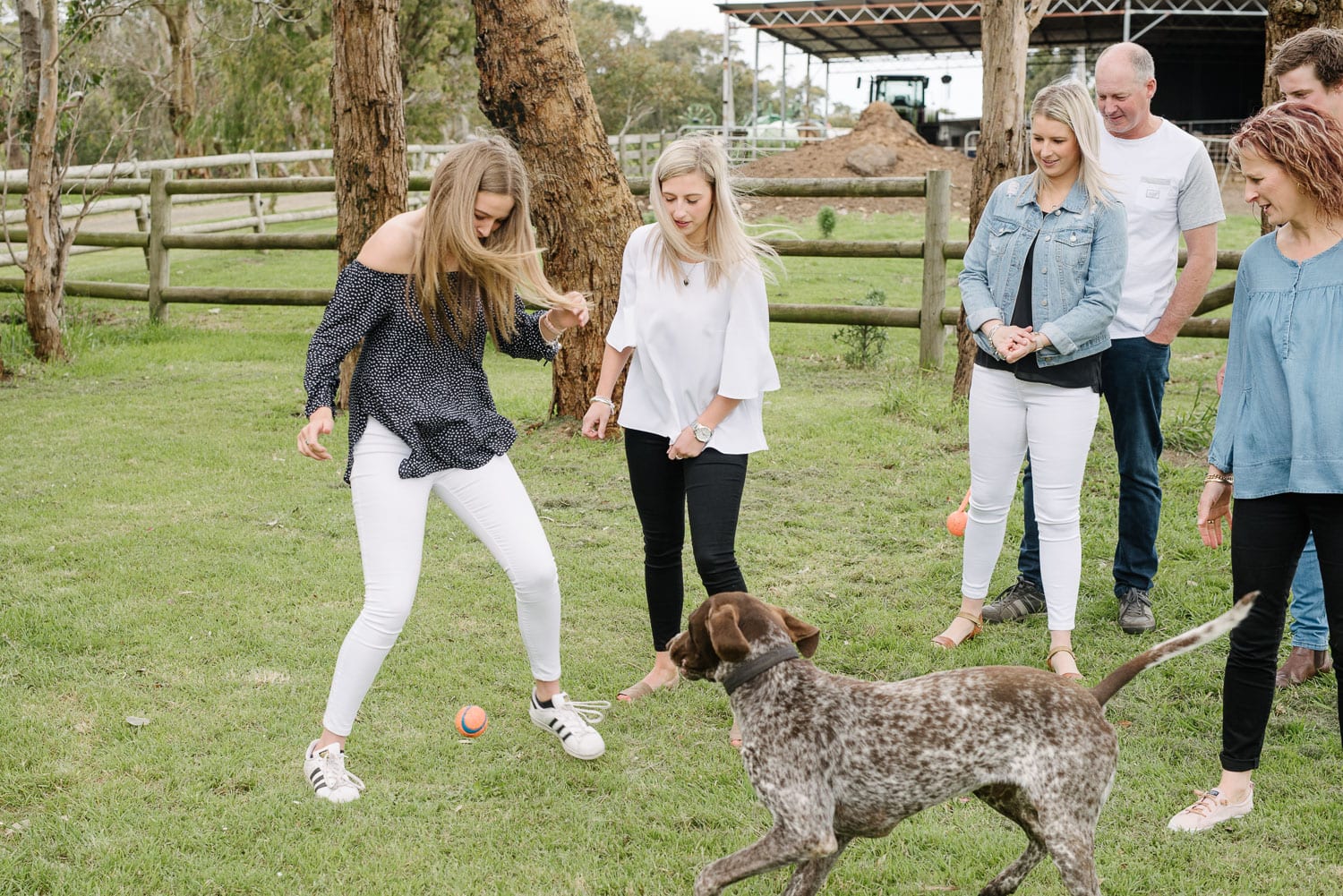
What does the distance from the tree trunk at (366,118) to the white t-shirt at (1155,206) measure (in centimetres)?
564

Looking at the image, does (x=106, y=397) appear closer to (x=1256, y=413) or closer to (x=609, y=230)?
(x=609, y=230)

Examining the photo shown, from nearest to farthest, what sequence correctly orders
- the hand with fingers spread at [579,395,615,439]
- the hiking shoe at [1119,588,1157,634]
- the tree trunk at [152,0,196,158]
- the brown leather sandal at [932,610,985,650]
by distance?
1. the hand with fingers spread at [579,395,615,439]
2. the brown leather sandal at [932,610,985,650]
3. the hiking shoe at [1119,588,1157,634]
4. the tree trunk at [152,0,196,158]

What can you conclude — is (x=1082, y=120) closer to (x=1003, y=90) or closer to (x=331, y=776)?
(x=331, y=776)

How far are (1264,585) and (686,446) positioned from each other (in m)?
1.83

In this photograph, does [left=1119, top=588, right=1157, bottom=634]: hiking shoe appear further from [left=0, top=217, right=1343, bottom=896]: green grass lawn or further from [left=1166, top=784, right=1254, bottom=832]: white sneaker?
[left=1166, top=784, right=1254, bottom=832]: white sneaker

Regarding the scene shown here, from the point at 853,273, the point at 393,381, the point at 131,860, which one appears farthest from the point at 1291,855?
the point at 853,273

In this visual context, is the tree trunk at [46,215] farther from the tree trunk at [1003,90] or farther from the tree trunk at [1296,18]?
the tree trunk at [1296,18]

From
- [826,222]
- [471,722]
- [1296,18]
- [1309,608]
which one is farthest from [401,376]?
[826,222]

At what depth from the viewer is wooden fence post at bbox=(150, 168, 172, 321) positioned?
506 inches

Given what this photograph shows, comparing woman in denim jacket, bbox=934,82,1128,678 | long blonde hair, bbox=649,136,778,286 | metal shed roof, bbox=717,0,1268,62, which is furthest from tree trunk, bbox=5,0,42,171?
metal shed roof, bbox=717,0,1268,62

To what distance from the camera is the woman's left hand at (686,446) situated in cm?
409

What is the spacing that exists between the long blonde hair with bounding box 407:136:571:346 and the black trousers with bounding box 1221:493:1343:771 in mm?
2286

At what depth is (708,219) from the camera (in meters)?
4.13

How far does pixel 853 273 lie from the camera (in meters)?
17.6
